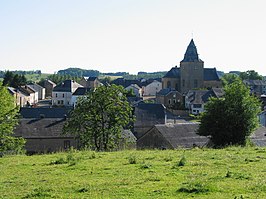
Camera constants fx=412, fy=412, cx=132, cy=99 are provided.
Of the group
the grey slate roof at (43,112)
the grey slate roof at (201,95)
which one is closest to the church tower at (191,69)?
the grey slate roof at (201,95)

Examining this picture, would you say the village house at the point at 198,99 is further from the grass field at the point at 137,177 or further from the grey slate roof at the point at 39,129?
the grass field at the point at 137,177

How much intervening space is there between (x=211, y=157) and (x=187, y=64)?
77.2 metres

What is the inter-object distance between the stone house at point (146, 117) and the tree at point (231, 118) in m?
16.0

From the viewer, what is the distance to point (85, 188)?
9805mm

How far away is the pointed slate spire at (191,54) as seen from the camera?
3586 inches

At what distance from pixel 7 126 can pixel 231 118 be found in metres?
15.1

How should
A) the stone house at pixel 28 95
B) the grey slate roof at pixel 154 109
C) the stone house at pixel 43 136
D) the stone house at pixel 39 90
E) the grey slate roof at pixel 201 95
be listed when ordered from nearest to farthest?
1. the stone house at pixel 43 136
2. the grey slate roof at pixel 154 109
3. the grey slate roof at pixel 201 95
4. the stone house at pixel 28 95
5. the stone house at pixel 39 90

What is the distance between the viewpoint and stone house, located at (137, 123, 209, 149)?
30.5 meters

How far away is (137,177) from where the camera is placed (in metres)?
11.3

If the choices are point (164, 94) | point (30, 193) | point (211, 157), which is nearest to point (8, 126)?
point (211, 157)

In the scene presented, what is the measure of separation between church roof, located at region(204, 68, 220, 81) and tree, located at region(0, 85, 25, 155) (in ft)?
236

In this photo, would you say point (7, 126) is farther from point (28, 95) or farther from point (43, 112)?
point (28, 95)

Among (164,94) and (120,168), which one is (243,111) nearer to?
(120,168)

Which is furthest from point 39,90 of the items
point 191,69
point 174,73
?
point 191,69
